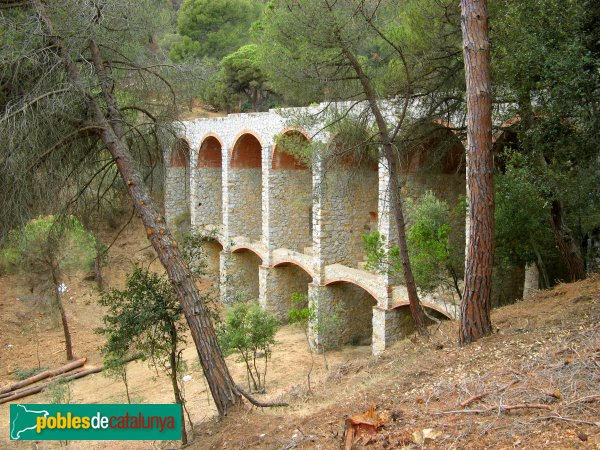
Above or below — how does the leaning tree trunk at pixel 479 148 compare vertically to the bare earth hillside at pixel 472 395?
above

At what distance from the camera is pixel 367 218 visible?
50.5 feet

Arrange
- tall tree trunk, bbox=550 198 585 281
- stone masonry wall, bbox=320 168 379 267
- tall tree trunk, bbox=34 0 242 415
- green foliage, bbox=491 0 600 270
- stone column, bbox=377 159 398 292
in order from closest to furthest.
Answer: tall tree trunk, bbox=34 0 242 415 < green foliage, bbox=491 0 600 270 < tall tree trunk, bbox=550 198 585 281 < stone column, bbox=377 159 398 292 < stone masonry wall, bbox=320 168 379 267

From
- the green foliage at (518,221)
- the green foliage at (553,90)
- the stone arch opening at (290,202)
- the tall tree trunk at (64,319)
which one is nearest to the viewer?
the green foliage at (553,90)

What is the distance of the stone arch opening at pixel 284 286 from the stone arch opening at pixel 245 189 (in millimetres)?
2576

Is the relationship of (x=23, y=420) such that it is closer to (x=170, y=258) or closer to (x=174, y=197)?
(x=170, y=258)

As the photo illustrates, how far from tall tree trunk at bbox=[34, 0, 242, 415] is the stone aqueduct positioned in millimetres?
4562

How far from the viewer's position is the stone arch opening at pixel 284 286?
17.5 meters

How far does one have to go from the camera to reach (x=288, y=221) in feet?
57.2

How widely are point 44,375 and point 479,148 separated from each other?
43.5ft

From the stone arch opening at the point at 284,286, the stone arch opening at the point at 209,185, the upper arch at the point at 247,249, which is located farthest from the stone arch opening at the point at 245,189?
the stone arch opening at the point at 284,286

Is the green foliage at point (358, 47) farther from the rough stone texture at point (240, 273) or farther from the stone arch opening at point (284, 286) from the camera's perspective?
the rough stone texture at point (240, 273)

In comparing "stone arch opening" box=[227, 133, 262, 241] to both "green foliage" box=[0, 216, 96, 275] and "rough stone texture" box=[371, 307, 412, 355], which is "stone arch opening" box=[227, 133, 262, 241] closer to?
"green foliage" box=[0, 216, 96, 275]

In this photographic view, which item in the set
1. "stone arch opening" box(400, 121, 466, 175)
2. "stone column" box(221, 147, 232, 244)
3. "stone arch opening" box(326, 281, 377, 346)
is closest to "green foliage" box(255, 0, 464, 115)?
"stone arch opening" box(400, 121, 466, 175)

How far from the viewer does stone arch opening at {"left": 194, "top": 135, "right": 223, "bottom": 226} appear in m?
21.3
